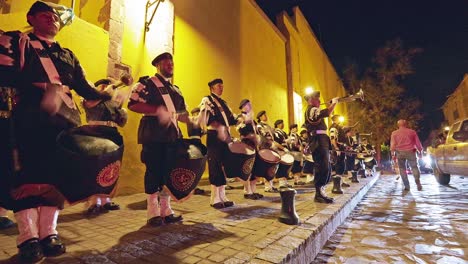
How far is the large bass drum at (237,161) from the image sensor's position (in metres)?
4.48

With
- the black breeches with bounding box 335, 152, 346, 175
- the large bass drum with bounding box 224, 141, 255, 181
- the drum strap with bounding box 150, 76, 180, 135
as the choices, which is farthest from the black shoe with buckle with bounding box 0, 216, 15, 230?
the black breeches with bounding box 335, 152, 346, 175

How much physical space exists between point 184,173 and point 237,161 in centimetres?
182

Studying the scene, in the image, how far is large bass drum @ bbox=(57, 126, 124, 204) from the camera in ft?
5.94

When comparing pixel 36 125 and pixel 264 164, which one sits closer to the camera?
pixel 36 125

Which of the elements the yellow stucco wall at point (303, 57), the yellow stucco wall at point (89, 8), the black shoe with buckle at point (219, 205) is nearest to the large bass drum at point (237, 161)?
the black shoe with buckle at point (219, 205)

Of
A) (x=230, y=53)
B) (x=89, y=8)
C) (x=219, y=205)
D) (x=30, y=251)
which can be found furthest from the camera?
(x=230, y=53)

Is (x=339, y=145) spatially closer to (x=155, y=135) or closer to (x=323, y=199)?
(x=323, y=199)

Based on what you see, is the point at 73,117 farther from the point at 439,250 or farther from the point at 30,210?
the point at 439,250

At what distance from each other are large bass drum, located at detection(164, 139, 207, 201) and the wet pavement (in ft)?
5.30

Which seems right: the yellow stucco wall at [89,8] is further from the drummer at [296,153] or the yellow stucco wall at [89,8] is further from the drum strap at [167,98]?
the drummer at [296,153]

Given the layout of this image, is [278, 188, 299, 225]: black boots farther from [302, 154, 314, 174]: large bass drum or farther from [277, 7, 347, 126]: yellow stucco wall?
[277, 7, 347, 126]: yellow stucco wall

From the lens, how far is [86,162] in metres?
1.81

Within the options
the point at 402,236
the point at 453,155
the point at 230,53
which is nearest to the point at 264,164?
the point at 402,236

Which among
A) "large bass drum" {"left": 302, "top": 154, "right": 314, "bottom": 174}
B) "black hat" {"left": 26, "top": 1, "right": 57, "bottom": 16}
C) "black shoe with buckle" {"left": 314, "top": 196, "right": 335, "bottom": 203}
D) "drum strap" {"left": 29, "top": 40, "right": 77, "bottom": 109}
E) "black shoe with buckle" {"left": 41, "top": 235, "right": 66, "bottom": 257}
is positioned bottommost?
"black shoe with buckle" {"left": 314, "top": 196, "right": 335, "bottom": 203}
